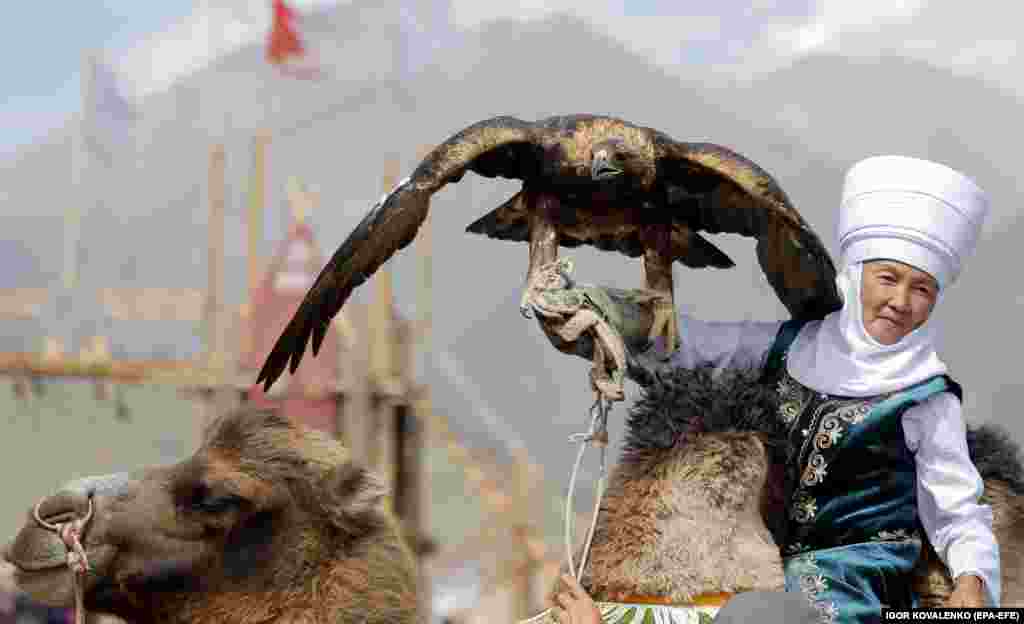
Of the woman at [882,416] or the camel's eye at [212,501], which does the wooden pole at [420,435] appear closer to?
the camel's eye at [212,501]

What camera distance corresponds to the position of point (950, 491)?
8.20 feet

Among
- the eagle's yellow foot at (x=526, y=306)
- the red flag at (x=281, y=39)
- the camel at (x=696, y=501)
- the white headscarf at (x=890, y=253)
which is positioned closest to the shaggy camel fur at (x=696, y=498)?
the camel at (x=696, y=501)

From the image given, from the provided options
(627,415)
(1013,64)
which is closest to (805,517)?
(627,415)

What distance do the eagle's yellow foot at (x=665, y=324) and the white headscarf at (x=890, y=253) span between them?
0.22m

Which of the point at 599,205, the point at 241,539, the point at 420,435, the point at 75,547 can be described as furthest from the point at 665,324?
the point at 420,435

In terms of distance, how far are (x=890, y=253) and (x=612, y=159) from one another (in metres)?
0.47

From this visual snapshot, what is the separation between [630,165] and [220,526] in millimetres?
1097

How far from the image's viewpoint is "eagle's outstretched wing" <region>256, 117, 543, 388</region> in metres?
2.57

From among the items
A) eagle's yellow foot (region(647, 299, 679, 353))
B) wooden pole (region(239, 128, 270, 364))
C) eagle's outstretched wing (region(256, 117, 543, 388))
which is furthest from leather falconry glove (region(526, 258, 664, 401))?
wooden pole (region(239, 128, 270, 364))

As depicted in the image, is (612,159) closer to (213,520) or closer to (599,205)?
(599,205)

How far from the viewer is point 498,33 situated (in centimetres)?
2300

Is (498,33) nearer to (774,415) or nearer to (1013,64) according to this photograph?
(1013,64)

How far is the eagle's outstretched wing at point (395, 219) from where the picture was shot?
257cm

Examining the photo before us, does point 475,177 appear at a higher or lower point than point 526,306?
higher
